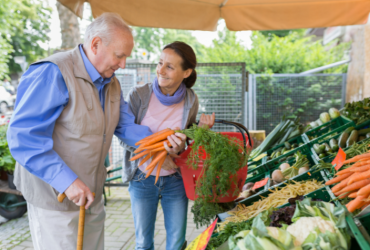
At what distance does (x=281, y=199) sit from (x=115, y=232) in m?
2.87

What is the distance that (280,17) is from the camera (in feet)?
12.5

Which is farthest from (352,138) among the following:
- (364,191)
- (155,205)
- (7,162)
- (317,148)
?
(7,162)

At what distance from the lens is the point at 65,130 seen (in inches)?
69.4

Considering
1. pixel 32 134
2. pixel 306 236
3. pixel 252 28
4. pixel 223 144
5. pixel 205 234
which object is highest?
pixel 252 28

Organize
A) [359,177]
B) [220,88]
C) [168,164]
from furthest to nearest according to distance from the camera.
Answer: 1. [220,88]
2. [168,164]
3. [359,177]

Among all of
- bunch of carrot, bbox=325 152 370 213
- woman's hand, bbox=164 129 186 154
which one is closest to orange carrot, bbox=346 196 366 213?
bunch of carrot, bbox=325 152 370 213

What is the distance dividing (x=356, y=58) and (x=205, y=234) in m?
8.35

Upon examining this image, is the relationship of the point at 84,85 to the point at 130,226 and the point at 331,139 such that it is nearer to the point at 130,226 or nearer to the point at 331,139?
the point at 331,139

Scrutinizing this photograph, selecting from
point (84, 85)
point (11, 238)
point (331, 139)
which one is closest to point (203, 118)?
point (84, 85)

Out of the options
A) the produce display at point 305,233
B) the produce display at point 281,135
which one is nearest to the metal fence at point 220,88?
the produce display at point 281,135

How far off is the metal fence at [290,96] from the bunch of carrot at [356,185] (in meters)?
7.09

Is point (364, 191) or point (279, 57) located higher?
point (279, 57)

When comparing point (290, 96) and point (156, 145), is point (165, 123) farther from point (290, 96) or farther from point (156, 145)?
point (290, 96)

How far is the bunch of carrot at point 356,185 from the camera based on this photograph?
169 centimetres
